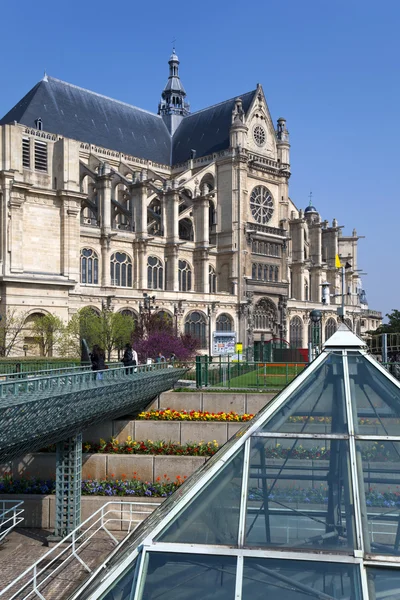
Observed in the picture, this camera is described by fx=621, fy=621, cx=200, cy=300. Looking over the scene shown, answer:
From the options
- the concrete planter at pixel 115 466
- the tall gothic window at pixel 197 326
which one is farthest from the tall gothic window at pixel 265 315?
the concrete planter at pixel 115 466

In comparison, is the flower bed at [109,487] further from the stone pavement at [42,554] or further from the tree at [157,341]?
the tree at [157,341]

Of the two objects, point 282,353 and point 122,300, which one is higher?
point 122,300

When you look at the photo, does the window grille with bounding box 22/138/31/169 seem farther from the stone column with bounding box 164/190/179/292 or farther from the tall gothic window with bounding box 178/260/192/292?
the tall gothic window with bounding box 178/260/192/292

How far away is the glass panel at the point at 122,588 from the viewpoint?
418 centimetres

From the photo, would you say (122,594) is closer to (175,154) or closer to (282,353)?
(282,353)

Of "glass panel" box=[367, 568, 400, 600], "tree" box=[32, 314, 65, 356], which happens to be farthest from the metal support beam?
"tree" box=[32, 314, 65, 356]

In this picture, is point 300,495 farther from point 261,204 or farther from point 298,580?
point 261,204

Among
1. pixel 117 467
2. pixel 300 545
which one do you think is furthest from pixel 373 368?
pixel 117 467

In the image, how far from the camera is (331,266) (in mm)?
80000

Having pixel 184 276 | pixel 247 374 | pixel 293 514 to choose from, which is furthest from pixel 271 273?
pixel 293 514

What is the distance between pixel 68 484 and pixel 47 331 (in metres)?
23.0

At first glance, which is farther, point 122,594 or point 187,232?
point 187,232

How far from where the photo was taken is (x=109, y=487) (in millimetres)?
17500

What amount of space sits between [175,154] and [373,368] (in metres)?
64.2
